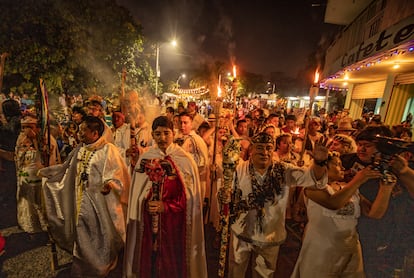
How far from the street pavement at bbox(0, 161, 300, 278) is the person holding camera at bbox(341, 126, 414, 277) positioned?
190 centimetres

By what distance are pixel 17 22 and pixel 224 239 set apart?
907 centimetres

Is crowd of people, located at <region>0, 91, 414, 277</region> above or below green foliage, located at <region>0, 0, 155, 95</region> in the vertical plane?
below

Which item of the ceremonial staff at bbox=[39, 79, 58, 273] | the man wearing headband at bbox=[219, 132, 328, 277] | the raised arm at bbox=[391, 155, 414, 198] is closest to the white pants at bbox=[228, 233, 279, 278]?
the man wearing headband at bbox=[219, 132, 328, 277]

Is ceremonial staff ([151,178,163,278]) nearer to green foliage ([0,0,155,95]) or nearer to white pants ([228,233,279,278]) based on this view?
white pants ([228,233,279,278])

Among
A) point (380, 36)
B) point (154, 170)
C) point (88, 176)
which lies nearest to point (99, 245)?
point (88, 176)

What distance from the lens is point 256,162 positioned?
2.73m

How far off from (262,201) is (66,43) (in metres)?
8.78

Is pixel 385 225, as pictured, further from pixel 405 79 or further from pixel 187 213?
pixel 405 79

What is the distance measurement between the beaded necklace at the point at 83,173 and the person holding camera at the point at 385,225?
3.82 meters

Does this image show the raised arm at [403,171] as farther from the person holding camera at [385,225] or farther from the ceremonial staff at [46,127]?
the ceremonial staff at [46,127]

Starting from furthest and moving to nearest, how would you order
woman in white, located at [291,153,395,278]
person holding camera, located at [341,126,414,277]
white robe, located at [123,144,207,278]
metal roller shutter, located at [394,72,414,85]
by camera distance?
metal roller shutter, located at [394,72,414,85]
white robe, located at [123,144,207,278]
woman in white, located at [291,153,395,278]
person holding camera, located at [341,126,414,277]

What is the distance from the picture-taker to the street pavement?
3633 millimetres

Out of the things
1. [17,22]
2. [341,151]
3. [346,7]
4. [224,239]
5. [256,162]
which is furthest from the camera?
[346,7]

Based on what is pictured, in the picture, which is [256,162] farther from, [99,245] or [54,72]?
[54,72]
